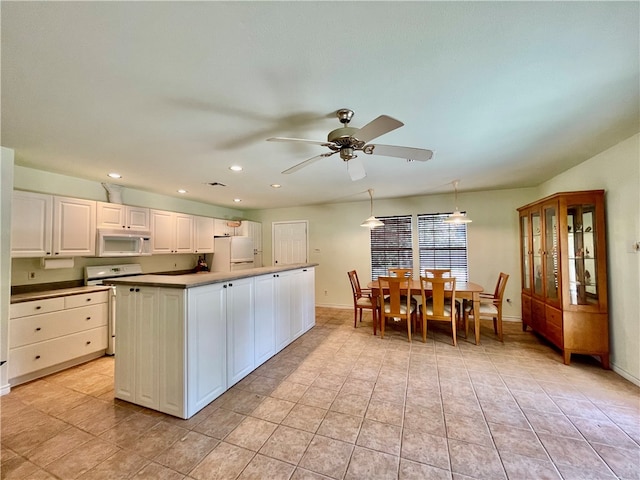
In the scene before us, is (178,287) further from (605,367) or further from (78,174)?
(605,367)

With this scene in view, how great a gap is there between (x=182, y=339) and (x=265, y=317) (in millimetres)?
1144

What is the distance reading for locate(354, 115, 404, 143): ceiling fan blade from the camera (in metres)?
1.47

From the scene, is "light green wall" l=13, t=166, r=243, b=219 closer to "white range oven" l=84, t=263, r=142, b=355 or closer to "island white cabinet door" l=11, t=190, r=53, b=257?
"island white cabinet door" l=11, t=190, r=53, b=257

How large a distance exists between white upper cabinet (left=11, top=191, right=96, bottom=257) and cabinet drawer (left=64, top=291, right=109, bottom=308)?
57 centimetres

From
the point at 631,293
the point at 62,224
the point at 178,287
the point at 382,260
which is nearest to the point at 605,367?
the point at 631,293

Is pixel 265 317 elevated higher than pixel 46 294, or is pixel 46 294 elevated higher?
pixel 46 294

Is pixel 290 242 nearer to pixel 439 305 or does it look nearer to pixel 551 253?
pixel 439 305

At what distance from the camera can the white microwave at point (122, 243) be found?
3506mm

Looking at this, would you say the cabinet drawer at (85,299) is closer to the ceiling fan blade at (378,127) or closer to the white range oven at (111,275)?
the white range oven at (111,275)

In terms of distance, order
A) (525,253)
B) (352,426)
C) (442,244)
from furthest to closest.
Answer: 1. (442,244)
2. (525,253)
3. (352,426)

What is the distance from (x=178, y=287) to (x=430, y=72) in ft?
7.56

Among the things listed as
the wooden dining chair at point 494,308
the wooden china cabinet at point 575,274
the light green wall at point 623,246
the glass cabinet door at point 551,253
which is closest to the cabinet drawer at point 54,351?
the wooden dining chair at point 494,308

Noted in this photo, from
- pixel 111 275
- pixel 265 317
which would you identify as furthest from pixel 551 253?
pixel 111 275

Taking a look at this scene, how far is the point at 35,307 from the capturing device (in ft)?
8.96
